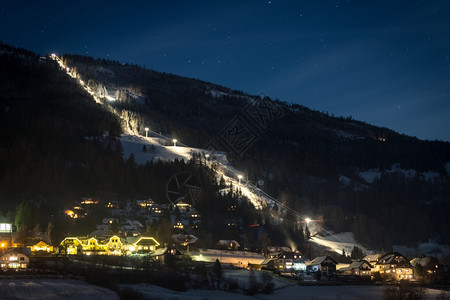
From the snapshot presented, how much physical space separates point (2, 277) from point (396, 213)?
11078cm

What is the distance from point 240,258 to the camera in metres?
67.8

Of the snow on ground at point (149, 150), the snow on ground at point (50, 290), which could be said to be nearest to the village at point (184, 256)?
the snow on ground at point (50, 290)

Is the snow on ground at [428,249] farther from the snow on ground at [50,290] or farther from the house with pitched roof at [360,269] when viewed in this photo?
the snow on ground at [50,290]

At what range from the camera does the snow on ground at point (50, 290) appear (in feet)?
109

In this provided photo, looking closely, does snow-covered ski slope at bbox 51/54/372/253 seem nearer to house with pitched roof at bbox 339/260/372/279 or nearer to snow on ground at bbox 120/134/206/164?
snow on ground at bbox 120/134/206/164

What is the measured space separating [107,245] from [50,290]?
93.4 ft

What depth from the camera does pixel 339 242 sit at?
103 m

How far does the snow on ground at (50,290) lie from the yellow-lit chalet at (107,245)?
23236 millimetres

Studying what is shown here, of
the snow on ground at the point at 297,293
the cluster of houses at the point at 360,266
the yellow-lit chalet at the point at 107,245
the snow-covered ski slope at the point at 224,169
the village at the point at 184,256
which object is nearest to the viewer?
the snow on ground at the point at 297,293

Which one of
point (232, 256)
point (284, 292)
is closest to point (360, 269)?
point (232, 256)

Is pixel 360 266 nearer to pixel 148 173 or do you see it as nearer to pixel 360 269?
pixel 360 269

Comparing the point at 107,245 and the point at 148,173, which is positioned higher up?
the point at 148,173

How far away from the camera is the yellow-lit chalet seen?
6141cm

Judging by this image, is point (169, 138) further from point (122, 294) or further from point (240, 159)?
point (122, 294)
